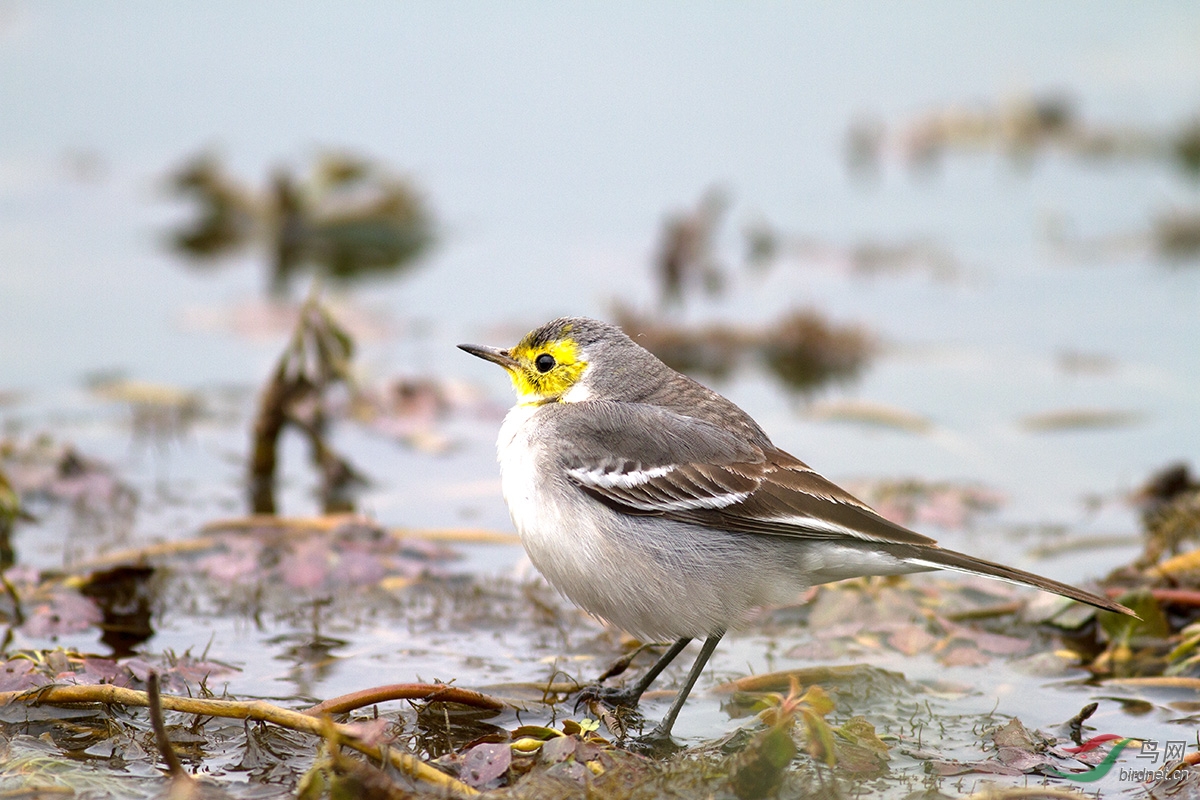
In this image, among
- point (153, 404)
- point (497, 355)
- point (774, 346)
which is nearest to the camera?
point (497, 355)

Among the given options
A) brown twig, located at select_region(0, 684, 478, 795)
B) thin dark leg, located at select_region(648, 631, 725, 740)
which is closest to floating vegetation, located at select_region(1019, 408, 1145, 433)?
thin dark leg, located at select_region(648, 631, 725, 740)

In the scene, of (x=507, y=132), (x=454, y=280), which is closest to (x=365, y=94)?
(x=507, y=132)

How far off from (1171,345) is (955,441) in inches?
122

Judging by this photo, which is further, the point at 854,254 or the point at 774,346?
the point at 854,254

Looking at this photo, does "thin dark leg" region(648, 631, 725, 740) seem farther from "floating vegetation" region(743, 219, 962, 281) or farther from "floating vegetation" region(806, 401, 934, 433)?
"floating vegetation" region(743, 219, 962, 281)

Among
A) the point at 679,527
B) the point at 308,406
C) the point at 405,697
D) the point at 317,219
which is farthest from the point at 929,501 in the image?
the point at 317,219

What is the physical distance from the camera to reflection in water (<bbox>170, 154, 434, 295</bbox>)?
14.0 meters

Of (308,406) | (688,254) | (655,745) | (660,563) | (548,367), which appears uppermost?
(688,254)

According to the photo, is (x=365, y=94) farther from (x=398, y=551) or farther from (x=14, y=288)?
(x=398, y=551)

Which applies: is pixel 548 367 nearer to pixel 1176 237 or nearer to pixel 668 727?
pixel 668 727

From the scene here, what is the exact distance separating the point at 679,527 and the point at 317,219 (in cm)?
922

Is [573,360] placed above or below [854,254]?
below

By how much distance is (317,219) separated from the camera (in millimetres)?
14242

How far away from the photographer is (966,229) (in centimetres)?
1514
